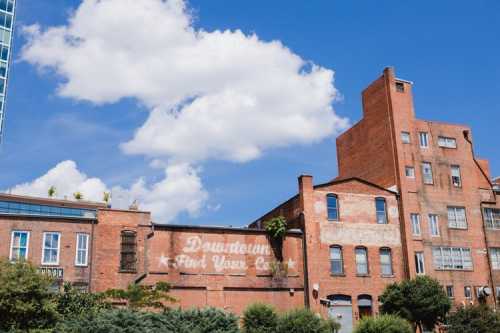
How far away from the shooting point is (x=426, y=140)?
153ft

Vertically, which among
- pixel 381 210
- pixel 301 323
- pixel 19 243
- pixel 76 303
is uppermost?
pixel 381 210

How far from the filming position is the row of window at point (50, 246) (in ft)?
119

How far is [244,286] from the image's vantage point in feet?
129

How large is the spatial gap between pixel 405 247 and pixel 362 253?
11.3 feet

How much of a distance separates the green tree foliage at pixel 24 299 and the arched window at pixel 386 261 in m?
23.8

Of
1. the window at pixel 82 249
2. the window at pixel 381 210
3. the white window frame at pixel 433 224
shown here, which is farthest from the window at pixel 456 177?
the window at pixel 82 249

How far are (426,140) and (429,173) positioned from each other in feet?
8.87

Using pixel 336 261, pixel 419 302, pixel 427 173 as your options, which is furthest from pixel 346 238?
pixel 427 173

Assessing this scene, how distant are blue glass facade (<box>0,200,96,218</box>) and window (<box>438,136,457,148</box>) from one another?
51707 mm

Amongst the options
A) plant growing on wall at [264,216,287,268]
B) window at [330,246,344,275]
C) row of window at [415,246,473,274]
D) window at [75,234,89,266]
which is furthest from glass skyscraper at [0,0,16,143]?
row of window at [415,246,473,274]

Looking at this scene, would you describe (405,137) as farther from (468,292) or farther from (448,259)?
(468,292)

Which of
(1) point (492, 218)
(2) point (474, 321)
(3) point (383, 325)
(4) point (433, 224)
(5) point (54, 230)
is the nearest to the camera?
(3) point (383, 325)

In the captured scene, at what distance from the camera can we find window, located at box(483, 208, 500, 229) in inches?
1861

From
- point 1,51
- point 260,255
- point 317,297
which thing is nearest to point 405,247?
point 317,297
